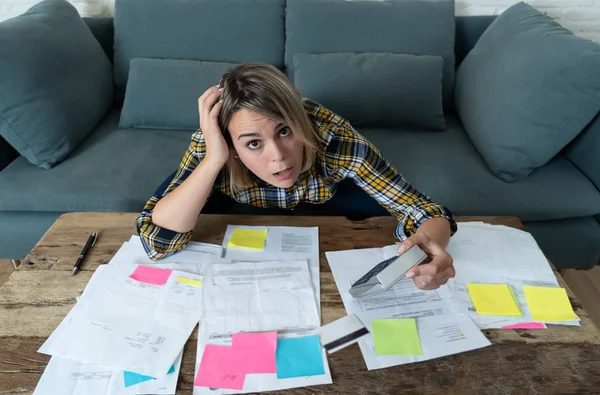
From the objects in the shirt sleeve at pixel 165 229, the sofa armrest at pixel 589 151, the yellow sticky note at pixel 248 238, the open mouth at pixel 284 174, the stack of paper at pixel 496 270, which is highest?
the open mouth at pixel 284 174

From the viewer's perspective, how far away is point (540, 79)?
1.54 meters

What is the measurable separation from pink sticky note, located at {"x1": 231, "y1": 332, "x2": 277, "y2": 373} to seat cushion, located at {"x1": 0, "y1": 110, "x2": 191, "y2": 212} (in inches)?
33.4

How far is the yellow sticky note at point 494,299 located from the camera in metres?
0.92

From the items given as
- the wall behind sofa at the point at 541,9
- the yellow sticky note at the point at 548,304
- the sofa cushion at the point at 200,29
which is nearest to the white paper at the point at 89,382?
the yellow sticky note at the point at 548,304

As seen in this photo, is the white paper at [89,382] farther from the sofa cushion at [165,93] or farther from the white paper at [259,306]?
the sofa cushion at [165,93]

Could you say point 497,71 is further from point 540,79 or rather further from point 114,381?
point 114,381

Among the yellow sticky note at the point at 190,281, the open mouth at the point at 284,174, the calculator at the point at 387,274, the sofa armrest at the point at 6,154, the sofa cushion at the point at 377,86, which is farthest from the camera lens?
the sofa cushion at the point at 377,86

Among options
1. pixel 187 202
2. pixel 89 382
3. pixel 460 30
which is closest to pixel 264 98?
pixel 187 202

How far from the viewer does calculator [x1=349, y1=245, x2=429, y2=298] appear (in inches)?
34.5

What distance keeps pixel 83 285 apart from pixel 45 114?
92 cm

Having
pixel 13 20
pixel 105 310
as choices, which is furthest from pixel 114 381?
pixel 13 20

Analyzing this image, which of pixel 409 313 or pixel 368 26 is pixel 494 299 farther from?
pixel 368 26

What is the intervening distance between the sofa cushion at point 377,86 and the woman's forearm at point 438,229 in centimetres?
89

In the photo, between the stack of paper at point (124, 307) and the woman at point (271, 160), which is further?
the woman at point (271, 160)
